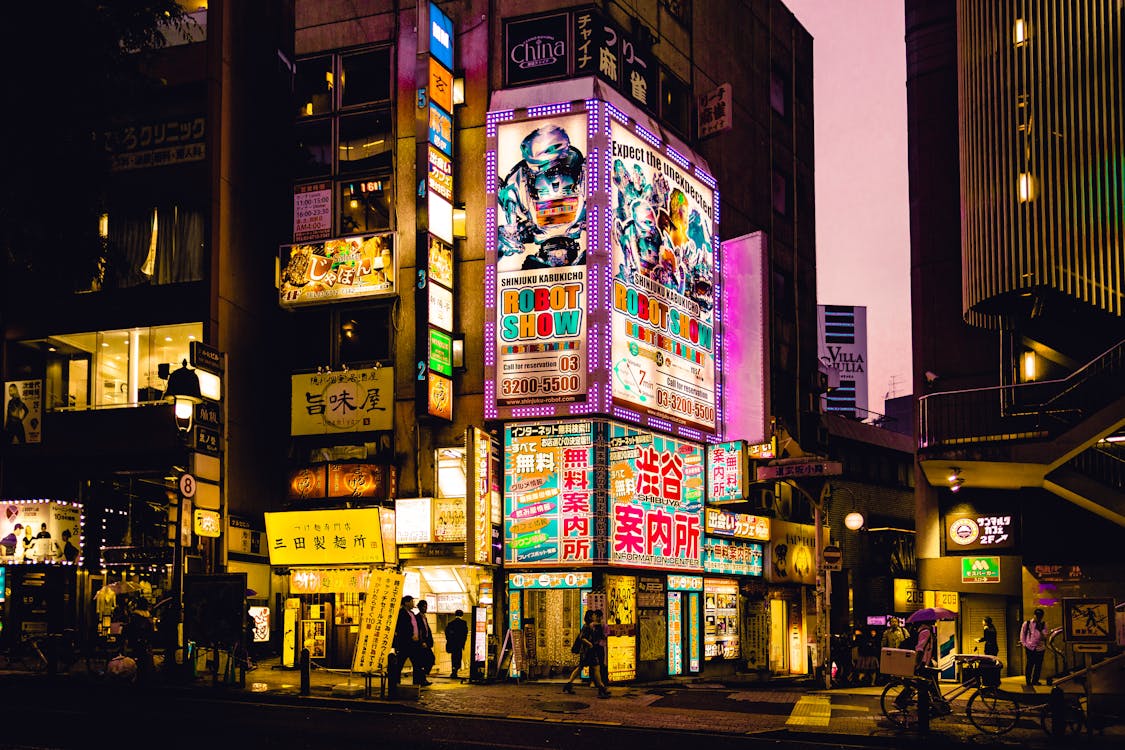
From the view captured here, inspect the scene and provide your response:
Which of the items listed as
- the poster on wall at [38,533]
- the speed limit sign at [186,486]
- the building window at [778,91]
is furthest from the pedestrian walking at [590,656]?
the building window at [778,91]

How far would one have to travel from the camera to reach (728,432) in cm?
3503

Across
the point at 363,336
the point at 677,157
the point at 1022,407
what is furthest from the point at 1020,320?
the point at 363,336

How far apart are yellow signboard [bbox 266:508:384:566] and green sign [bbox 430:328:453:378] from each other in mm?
4126

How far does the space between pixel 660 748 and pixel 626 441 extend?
46.7 ft

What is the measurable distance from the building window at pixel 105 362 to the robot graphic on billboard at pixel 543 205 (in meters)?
10.4

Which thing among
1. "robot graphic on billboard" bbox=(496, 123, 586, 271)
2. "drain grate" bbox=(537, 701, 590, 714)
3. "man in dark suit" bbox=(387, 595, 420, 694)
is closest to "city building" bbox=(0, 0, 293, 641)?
"man in dark suit" bbox=(387, 595, 420, 694)

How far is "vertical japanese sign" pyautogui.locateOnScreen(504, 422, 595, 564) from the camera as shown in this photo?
93.6 ft

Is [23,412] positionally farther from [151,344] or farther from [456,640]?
[456,640]

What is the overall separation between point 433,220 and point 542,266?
3.22 metres

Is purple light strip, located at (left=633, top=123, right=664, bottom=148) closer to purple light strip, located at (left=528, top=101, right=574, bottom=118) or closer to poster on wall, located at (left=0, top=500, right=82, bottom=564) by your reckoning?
purple light strip, located at (left=528, top=101, right=574, bottom=118)

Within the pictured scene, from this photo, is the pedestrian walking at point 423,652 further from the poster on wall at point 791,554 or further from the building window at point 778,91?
the building window at point 778,91

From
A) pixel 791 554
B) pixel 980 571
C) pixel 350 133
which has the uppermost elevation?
pixel 350 133

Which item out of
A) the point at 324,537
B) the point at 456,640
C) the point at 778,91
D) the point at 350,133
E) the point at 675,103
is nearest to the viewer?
the point at 456,640

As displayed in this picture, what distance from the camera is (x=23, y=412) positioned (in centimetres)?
3447
